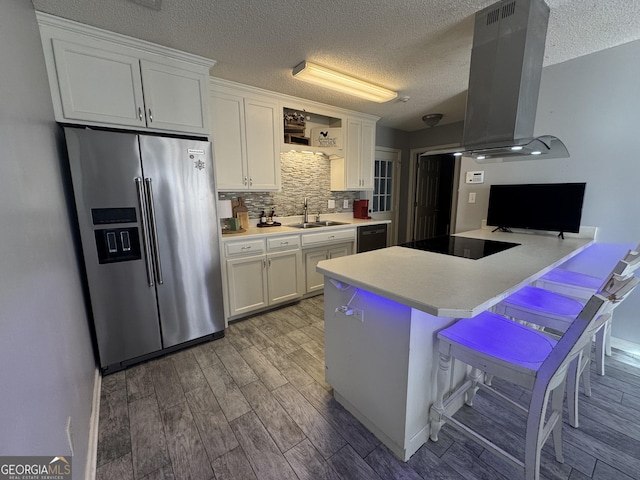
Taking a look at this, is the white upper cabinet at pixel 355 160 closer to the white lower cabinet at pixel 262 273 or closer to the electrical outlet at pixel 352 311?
the white lower cabinet at pixel 262 273

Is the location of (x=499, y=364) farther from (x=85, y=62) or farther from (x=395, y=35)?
(x=85, y=62)

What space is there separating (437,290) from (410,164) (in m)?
4.35

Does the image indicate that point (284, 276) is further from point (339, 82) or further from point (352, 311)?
point (339, 82)

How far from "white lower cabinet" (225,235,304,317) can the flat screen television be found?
2.20 meters

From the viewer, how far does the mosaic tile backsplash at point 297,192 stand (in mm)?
3289

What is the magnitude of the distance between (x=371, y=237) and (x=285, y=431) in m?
2.74

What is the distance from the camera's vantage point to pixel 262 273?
113 inches

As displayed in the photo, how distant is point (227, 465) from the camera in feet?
4.32

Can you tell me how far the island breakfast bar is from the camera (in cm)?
112

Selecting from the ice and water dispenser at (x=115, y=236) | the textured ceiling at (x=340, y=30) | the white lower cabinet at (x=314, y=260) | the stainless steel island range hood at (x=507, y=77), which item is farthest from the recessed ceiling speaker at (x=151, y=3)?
the white lower cabinet at (x=314, y=260)

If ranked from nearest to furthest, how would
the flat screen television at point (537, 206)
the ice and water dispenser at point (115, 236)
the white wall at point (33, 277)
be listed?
the white wall at point (33, 277) → the ice and water dispenser at point (115, 236) → the flat screen television at point (537, 206)

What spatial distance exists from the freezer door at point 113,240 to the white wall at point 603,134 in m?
3.59

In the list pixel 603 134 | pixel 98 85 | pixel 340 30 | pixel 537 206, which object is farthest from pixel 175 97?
pixel 603 134

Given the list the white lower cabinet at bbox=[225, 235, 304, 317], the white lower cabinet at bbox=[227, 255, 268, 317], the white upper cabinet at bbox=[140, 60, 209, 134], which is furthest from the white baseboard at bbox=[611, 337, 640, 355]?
the white upper cabinet at bbox=[140, 60, 209, 134]
